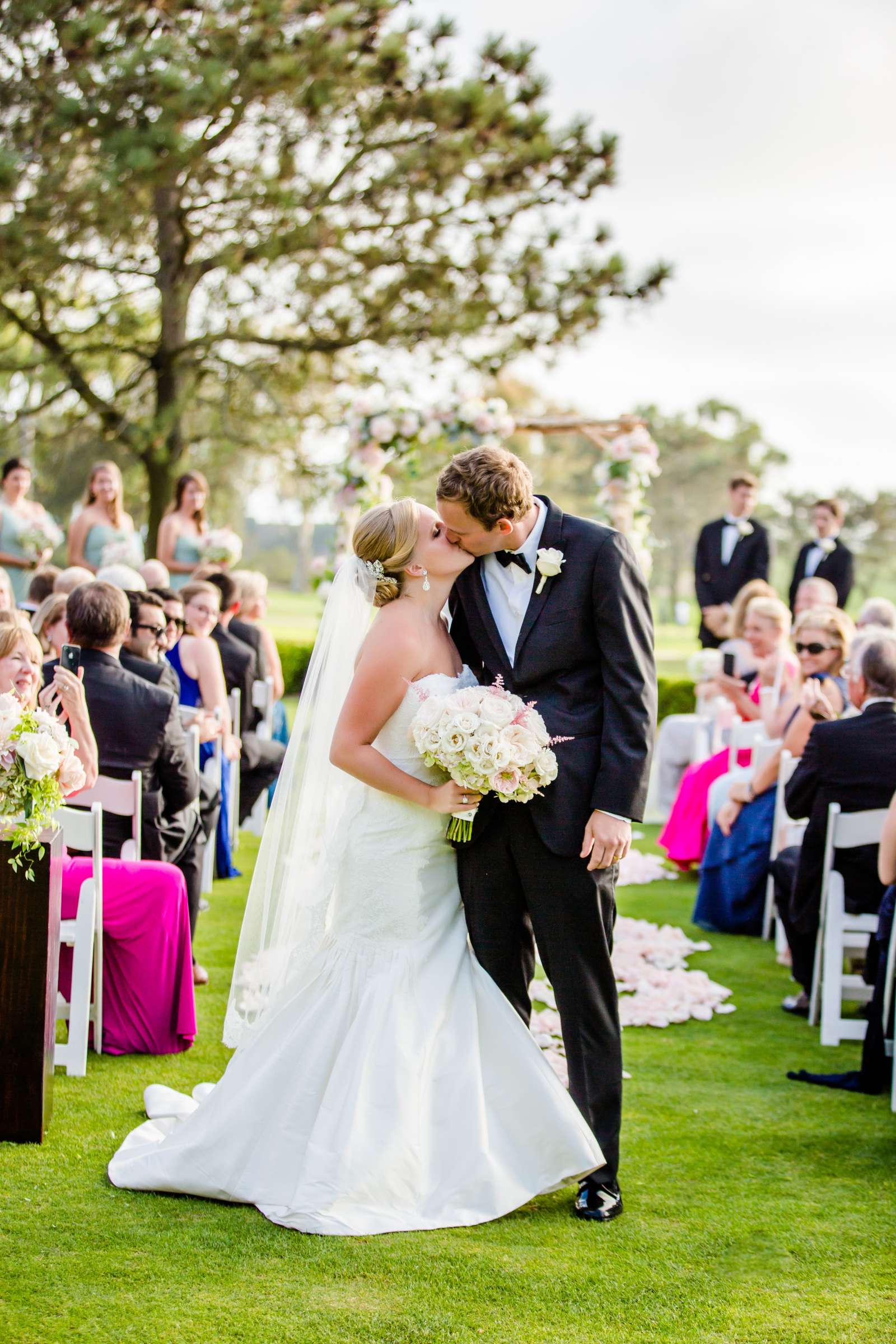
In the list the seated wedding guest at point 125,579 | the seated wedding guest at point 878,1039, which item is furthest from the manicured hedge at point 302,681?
the seated wedding guest at point 878,1039

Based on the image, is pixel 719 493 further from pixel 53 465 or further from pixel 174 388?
pixel 174 388

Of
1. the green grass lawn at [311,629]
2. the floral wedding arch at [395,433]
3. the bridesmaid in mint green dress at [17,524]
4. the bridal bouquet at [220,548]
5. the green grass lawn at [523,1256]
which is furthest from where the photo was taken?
the green grass lawn at [311,629]

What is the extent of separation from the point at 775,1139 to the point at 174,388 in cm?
1287

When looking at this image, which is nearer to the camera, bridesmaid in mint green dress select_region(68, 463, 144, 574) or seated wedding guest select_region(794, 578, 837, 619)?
seated wedding guest select_region(794, 578, 837, 619)

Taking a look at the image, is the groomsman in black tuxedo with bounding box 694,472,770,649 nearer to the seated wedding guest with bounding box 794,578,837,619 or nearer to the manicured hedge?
the manicured hedge

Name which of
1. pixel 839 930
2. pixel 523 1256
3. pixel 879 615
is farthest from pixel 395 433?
pixel 523 1256

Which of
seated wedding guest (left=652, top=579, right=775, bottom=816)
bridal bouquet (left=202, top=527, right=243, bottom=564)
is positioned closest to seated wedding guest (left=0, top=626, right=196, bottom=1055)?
seated wedding guest (left=652, top=579, right=775, bottom=816)

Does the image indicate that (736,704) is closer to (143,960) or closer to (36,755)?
(143,960)

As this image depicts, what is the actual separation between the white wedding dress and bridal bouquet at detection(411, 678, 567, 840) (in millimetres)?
268

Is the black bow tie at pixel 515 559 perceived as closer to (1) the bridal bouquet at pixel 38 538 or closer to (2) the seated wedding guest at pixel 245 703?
(2) the seated wedding guest at pixel 245 703

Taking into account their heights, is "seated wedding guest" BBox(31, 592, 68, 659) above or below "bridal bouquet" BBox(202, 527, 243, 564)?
A: below

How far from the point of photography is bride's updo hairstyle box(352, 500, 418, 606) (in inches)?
147

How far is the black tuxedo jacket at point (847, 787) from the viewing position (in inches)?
207

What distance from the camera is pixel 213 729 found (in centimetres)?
684
